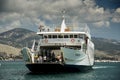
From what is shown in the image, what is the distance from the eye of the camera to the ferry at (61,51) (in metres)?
49.8

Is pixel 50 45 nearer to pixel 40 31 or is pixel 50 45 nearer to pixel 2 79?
pixel 40 31

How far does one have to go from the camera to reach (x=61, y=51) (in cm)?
4928

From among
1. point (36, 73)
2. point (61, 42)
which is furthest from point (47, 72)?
point (61, 42)

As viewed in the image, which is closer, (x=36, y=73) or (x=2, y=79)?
(x=2, y=79)

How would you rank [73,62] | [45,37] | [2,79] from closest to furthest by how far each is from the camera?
[2,79] → [73,62] → [45,37]

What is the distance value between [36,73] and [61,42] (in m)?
6.43

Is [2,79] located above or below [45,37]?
below

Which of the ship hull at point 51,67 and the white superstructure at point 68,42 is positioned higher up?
the white superstructure at point 68,42

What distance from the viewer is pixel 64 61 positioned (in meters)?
49.8

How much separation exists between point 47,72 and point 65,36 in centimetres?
687

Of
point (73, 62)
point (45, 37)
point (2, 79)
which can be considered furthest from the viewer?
point (45, 37)

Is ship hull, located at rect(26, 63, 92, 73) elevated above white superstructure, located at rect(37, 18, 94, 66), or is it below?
below

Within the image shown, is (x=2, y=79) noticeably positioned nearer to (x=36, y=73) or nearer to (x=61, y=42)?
(x=36, y=73)

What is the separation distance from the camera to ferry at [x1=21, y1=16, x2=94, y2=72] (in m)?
49.8
